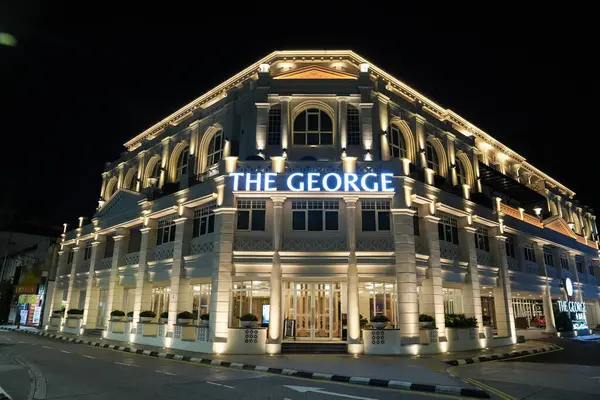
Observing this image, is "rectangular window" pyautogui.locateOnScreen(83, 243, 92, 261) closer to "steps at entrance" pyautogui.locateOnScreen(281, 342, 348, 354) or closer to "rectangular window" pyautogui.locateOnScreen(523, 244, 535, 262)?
"steps at entrance" pyautogui.locateOnScreen(281, 342, 348, 354)

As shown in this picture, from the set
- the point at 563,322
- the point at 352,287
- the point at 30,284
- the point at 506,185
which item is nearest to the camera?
the point at 352,287

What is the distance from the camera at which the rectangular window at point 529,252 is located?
3225cm

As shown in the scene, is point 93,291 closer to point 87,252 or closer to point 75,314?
point 75,314

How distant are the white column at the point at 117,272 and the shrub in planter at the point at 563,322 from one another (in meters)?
33.9

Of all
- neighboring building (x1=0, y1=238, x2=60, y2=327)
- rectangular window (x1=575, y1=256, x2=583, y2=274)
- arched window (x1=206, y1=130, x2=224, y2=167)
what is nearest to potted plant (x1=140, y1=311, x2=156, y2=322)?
arched window (x1=206, y1=130, x2=224, y2=167)

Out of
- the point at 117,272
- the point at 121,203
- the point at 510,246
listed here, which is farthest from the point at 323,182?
the point at 510,246

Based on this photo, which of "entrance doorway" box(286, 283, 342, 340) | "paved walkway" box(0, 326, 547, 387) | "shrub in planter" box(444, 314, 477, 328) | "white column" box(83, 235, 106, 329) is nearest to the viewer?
"paved walkway" box(0, 326, 547, 387)

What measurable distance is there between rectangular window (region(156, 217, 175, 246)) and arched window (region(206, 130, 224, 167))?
177 inches

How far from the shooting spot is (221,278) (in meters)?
19.5

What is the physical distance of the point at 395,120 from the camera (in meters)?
24.6

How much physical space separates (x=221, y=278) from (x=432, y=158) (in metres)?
16.6

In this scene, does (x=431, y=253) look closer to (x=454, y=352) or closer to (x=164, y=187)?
(x=454, y=352)

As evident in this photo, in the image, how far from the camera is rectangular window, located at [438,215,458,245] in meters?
24.0

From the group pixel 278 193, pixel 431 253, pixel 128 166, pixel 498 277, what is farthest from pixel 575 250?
pixel 128 166
